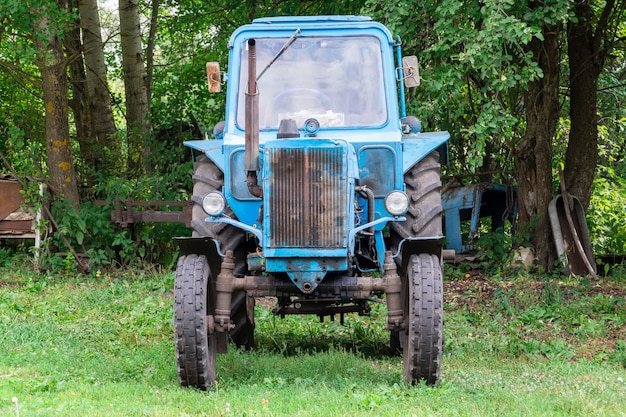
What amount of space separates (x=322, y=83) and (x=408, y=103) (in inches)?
146

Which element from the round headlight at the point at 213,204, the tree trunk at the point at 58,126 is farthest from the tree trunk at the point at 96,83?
the round headlight at the point at 213,204

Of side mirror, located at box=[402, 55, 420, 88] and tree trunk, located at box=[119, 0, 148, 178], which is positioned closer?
side mirror, located at box=[402, 55, 420, 88]

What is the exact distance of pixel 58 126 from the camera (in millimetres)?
14148

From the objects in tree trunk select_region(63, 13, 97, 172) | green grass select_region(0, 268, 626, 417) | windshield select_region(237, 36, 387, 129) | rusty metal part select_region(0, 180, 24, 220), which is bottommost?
green grass select_region(0, 268, 626, 417)

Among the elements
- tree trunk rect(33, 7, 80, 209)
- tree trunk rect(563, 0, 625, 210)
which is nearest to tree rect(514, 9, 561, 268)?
tree trunk rect(563, 0, 625, 210)

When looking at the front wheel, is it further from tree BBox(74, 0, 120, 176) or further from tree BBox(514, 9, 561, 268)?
tree BBox(74, 0, 120, 176)

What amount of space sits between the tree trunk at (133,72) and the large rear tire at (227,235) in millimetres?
7548

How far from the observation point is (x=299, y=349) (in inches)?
338

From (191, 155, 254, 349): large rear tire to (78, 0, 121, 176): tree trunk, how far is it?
7.71m

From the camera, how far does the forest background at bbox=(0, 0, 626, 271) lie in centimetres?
1080

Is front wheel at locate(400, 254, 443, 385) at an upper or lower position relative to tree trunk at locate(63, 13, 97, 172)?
lower

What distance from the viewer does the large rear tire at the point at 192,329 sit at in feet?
22.1

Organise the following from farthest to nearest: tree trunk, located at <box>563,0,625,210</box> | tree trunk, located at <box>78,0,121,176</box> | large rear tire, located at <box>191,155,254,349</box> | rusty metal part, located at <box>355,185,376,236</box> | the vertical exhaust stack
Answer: tree trunk, located at <box>78,0,121,176</box>, tree trunk, located at <box>563,0,625,210</box>, large rear tire, located at <box>191,155,254,349</box>, rusty metal part, located at <box>355,185,376,236</box>, the vertical exhaust stack

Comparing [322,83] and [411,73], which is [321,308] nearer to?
[322,83]
